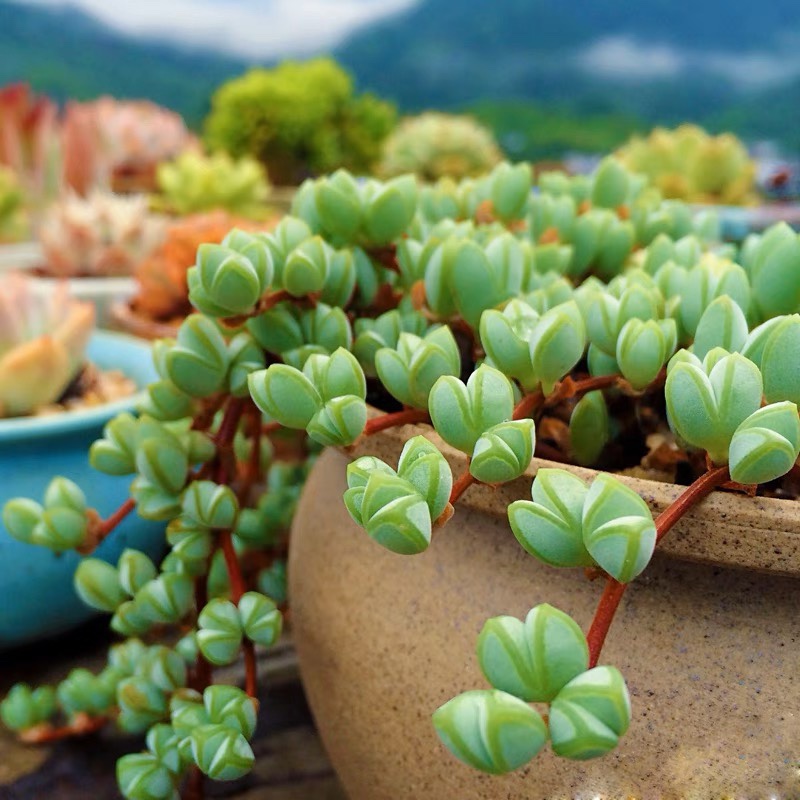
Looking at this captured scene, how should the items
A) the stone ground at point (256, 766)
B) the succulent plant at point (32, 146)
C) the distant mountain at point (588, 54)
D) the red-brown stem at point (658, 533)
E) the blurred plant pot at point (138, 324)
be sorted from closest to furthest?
the red-brown stem at point (658, 533), the stone ground at point (256, 766), the blurred plant pot at point (138, 324), the succulent plant at point (32, 146), the distant mountain at point (588, 54)

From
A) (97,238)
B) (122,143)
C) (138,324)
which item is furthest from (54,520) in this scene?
(122,143)

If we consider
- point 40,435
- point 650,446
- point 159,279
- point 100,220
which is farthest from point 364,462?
point 100,220

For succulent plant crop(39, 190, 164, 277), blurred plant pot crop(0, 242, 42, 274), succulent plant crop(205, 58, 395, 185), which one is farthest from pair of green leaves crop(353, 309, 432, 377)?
succulent plant crop(205, 58, 395, 185)

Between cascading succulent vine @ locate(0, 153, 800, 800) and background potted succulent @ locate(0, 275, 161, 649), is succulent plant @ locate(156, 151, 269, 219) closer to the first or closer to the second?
background potted succulent @ locate(0, 275, 161, 649)

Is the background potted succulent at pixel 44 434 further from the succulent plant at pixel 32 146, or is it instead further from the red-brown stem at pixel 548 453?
the succulent plant at pixel 32 146

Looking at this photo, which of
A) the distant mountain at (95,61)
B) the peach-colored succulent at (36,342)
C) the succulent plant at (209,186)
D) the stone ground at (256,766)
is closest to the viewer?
the stone ground at (256,766)

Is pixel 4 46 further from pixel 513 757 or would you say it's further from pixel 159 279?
pixel 513 757

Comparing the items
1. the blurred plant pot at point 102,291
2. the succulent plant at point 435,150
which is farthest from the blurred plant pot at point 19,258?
the succulent plant at point 435,150
